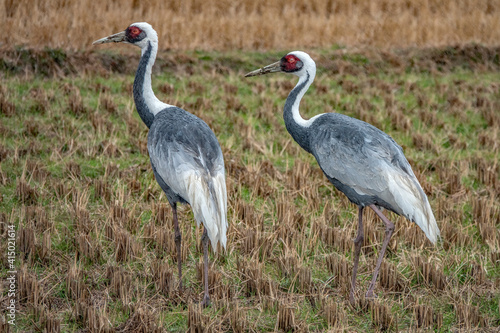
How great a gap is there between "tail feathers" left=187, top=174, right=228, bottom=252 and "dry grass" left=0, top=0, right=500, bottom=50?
6582 millimetres

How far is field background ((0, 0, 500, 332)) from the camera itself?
4.20 metres

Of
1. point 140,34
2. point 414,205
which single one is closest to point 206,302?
point 414,205

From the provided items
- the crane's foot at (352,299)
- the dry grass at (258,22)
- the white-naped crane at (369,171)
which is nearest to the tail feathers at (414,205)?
the white-naped crane at (369,171)

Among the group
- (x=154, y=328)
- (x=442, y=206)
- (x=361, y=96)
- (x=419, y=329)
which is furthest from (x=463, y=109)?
(x=154, y=328)

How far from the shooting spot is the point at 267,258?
4.95 m

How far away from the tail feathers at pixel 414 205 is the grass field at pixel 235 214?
1.27 feet

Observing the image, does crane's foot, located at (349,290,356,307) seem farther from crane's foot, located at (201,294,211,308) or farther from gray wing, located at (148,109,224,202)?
gray wing, located at (148,109,224,202)

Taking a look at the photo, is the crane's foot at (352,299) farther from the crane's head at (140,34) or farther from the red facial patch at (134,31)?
the red facial patch at (134,31)

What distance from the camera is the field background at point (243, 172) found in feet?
13.8

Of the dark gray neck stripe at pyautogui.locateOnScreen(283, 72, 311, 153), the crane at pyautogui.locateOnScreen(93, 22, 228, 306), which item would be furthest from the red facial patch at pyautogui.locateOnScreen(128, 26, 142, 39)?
the dark gray neck stripe at pyautogui.locateOnScreen(283, 72, 311, 153)

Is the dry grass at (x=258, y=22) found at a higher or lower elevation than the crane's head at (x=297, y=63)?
lower

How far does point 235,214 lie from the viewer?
5.65 metres

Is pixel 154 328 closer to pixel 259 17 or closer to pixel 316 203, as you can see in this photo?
pixel 316 203

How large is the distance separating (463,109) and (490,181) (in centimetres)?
321
